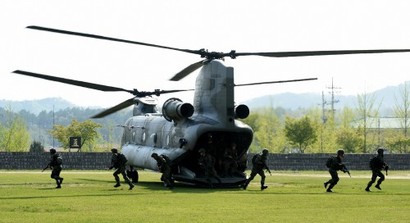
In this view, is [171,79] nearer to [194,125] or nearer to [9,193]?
[194,125]

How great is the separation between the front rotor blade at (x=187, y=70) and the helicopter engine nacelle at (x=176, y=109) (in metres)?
0.97

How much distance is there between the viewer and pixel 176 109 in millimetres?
35875

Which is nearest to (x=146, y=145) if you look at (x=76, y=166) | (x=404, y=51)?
(x=404, y=51)

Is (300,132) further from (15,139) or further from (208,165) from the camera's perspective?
(208,165)

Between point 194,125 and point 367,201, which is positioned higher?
point 194,125

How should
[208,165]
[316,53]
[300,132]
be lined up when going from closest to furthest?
[316,53]
[208,165]
[300,132]

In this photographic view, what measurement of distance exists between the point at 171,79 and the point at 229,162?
14.2 ft

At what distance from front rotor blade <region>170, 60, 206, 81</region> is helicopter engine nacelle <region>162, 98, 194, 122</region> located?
3.19ft

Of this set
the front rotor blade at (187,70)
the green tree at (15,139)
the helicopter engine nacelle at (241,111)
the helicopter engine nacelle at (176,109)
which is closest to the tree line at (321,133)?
the green tree at (15,139)

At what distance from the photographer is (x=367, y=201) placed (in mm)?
26438

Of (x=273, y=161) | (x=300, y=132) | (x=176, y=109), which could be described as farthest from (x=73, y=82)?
(x=300, y=132)

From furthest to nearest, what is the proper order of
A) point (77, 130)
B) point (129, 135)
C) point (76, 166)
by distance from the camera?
point (77, 130), point (76, 166), point (129, 135)

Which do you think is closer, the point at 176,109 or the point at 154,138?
the point at 176,109

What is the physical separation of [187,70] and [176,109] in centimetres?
171
